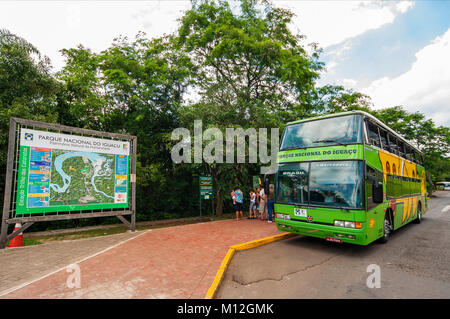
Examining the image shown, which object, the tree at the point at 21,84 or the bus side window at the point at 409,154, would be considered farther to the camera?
the bus side window at the point at 409,154

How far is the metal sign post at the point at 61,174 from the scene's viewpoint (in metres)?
7.02

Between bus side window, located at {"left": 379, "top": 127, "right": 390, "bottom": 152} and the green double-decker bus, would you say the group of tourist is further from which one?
bus side window, located at {"left": 379, "top": 127, "right": 390, "bottom": 152}

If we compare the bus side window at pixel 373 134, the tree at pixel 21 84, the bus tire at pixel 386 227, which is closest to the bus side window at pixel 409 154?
the bus tire at pixel 386 227

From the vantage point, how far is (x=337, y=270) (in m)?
5.09

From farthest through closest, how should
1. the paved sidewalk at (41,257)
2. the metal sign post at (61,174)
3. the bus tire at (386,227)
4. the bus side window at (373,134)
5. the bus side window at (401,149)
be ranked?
1. the bus side window at (401,149)
2. the bus tire at (386,227)
3. the metal sign post at (61,174)
4. the bus side window at (373,134)
5. the paved sidewalk at (41,257)

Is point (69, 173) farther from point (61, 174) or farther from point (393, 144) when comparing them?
point (393, 144)

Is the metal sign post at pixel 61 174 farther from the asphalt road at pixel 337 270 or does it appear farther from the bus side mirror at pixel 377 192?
the bus side mirror at pixel 377 192

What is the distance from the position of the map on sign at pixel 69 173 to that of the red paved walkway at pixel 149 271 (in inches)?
92.4

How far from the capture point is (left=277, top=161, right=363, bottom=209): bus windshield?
567 cm

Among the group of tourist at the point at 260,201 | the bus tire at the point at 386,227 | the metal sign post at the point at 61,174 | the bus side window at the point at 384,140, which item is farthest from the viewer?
the group of tourist at the point at 260,201

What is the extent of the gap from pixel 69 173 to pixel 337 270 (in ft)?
28.3

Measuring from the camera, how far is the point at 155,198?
14.9 meters

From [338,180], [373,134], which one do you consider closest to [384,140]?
[373,134]

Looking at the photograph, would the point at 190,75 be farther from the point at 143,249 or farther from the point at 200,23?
the point at 143,249
